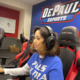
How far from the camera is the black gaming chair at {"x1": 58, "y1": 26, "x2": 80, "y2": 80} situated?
105 centimetres

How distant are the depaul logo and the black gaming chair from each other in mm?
2951

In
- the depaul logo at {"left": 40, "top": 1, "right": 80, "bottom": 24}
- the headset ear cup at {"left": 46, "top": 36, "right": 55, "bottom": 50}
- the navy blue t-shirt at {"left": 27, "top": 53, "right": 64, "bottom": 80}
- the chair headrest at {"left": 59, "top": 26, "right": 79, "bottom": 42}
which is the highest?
the depaul logo at {"left": 40, "top": 1, "right": 80, "bottom": 24}

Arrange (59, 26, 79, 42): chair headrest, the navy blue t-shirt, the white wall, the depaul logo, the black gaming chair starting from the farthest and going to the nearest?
1. the white wall
2. the depaul logo
3. (59, 26, 79, 42): chair headrest
4. the black gaming chair
5. the navy blue t-shirt

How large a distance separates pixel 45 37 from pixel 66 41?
41 cm

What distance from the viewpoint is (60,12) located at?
14.7 ft

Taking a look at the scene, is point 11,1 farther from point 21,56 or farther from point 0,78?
point 0,78

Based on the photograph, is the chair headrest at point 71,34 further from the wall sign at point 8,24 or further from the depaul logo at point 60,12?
the wall sign at point 8,24

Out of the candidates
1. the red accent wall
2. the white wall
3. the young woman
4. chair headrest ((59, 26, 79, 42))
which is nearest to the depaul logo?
the white wall

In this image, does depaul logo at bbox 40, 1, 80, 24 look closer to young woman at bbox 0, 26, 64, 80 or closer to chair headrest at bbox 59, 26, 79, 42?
chair headrest at bbox 59, 26, 79, 42

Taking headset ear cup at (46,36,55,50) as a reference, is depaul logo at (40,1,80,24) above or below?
above

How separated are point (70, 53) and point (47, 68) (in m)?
0.39

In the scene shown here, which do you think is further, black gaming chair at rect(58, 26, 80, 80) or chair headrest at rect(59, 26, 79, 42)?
chair headrest at rect(59, 26, 79, 42)

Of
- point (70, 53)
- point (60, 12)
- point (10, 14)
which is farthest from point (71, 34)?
point (10, 14)

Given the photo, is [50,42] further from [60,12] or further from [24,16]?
[24,16]
